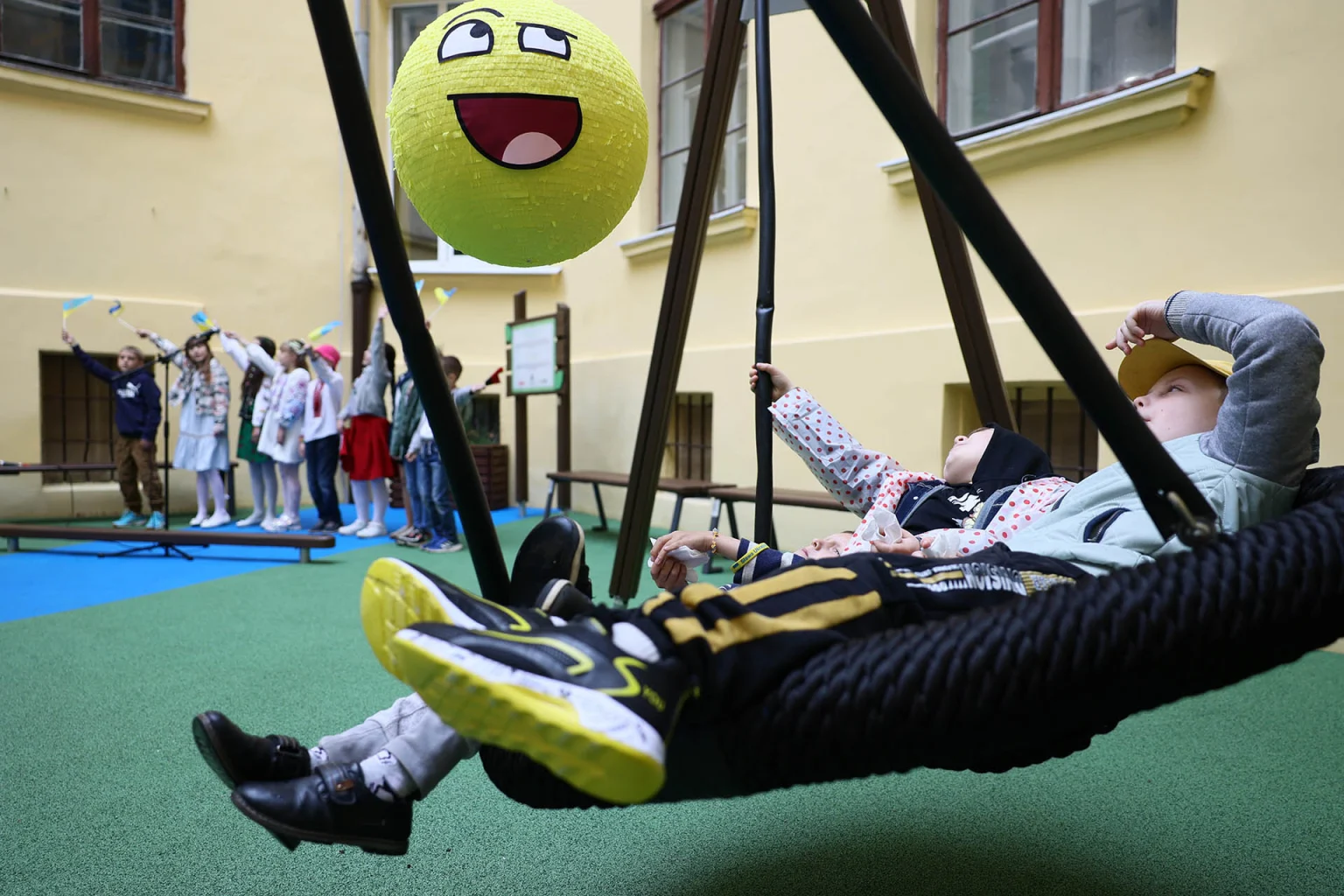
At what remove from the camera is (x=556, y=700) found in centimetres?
82

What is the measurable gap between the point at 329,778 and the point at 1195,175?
149 inches

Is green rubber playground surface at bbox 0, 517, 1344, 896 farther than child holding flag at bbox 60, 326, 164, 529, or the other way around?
child holding flag at bbox 60, 326, 164, 529

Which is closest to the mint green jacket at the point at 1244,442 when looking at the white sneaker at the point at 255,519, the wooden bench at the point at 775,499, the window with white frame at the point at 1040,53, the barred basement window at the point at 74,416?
the wooden bench at the point at 775,499

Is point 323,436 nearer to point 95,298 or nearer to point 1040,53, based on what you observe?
point 95,298

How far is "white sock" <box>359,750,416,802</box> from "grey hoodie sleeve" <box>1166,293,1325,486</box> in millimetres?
1213

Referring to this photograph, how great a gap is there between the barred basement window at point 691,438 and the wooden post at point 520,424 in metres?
1.20

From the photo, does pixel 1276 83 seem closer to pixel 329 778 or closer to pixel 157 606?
pixel 329 778

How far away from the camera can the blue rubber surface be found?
4273 millimetres

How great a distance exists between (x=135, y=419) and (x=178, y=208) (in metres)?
1.92

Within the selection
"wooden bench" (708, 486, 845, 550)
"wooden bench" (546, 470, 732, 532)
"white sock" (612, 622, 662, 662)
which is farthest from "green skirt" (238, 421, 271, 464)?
"white sock" (612, 622, 662, 662)

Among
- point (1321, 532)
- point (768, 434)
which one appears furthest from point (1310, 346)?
point (768, 434)

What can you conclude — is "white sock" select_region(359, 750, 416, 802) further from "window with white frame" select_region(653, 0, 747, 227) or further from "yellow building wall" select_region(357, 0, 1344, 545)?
"window with white frame" select_region(653, 0, 747, 227)

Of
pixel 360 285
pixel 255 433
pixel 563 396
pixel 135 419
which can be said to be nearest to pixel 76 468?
Result: pixel 135 419

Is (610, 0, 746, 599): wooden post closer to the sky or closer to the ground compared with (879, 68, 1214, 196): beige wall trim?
A: closer to the ground
